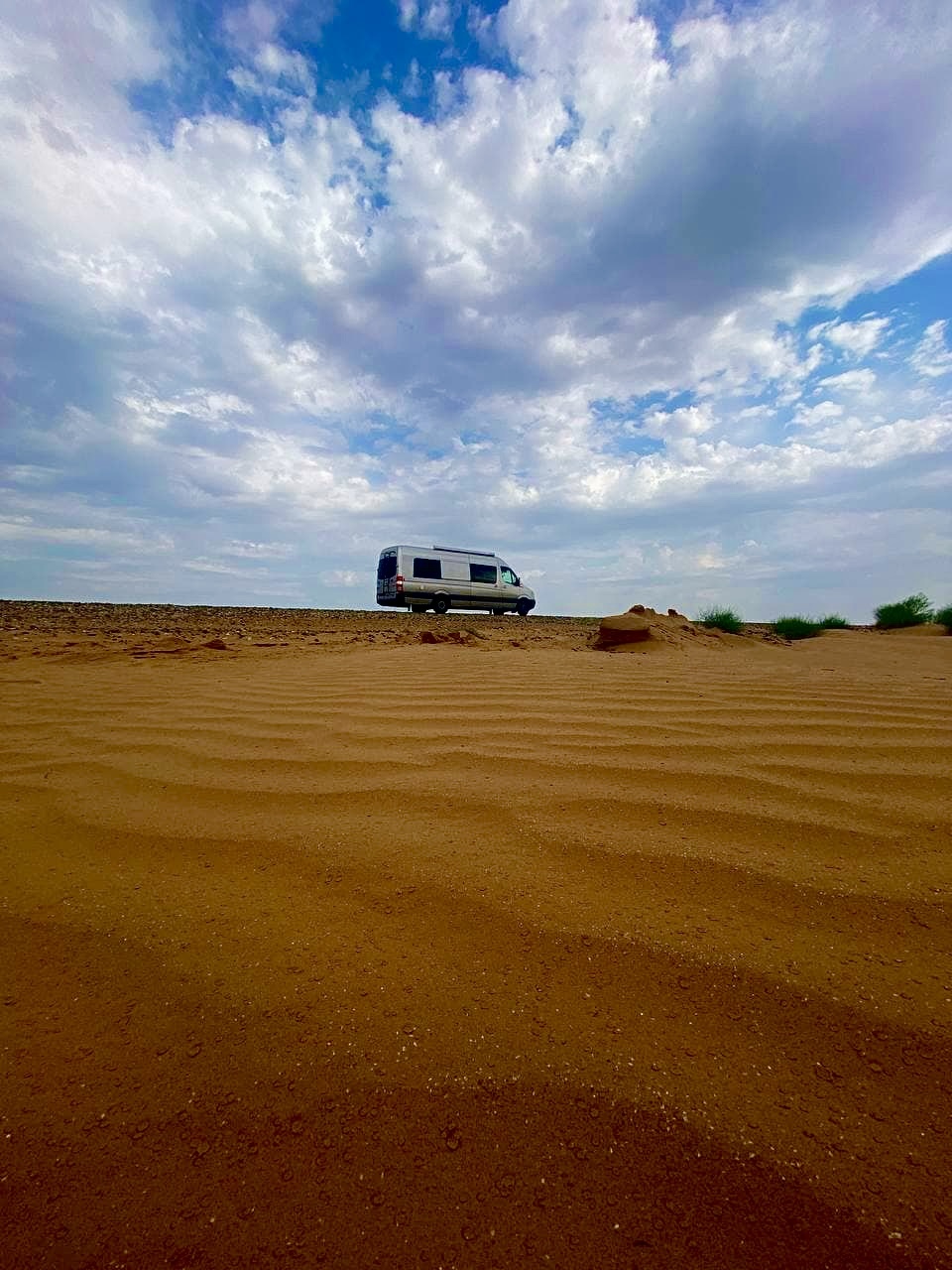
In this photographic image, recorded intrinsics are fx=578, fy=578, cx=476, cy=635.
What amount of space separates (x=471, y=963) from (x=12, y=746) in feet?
7.79

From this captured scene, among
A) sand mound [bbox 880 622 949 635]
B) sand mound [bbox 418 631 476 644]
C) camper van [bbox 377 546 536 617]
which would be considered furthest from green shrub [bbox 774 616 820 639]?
camper van [bbox 377 546 536 617]

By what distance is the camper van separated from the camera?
14.2 meters

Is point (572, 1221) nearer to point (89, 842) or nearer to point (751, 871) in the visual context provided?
point (751, 871)

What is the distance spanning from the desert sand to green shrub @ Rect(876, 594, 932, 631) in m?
8.92

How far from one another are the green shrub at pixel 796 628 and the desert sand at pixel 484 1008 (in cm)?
729

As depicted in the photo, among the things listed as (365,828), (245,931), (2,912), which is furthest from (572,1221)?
(2,912)

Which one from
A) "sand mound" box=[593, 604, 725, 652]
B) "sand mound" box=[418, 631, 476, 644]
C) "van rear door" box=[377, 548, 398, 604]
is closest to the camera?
"sand mound" box=[593, 604, 725, 652]

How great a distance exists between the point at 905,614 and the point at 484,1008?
36.3 ft

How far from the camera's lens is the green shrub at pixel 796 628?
8633 millimetres

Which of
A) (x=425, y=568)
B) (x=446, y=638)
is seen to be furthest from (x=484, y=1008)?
(x=425, y=568)

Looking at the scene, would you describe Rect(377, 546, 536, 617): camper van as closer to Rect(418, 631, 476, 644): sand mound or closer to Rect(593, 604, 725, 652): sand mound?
Rect(418, 631, 476, 644): sand mound

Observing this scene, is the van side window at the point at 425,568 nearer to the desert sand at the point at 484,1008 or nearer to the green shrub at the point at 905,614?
the green shrub at the point at 905,614

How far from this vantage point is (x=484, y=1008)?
0.94 m

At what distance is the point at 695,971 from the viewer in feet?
3.25
